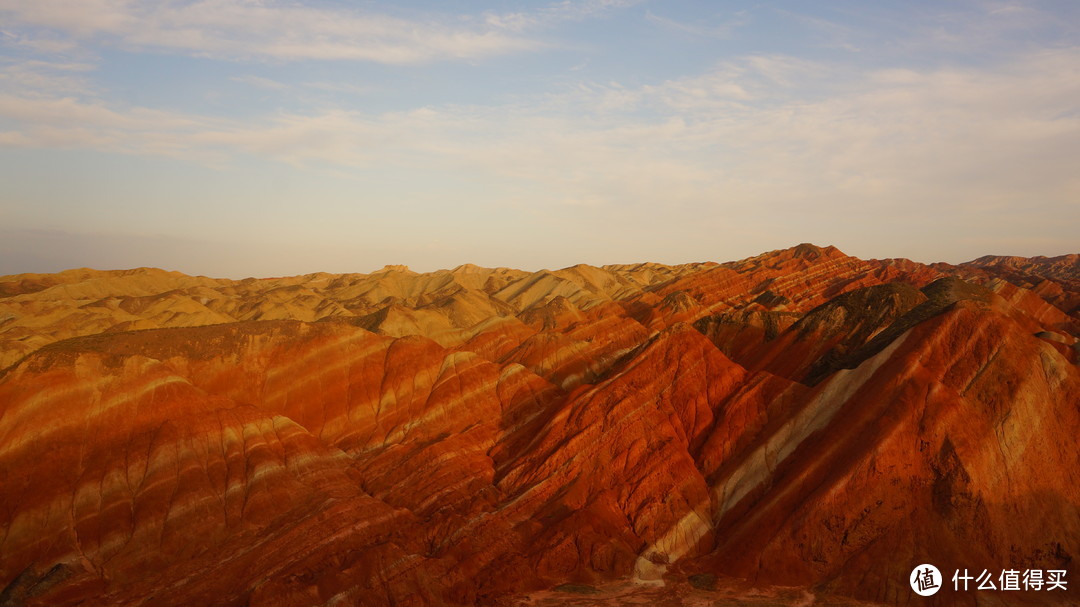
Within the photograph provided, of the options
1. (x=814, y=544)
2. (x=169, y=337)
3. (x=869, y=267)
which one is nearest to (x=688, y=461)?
(x=814, y=544)

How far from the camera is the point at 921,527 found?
3562 cm

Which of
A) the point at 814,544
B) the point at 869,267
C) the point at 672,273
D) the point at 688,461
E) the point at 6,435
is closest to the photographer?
the point at 814,544

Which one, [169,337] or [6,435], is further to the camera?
[169,337]

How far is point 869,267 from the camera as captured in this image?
129 metres

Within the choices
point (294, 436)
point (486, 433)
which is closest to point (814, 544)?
point (486, 433)

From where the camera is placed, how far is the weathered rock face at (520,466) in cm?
3566

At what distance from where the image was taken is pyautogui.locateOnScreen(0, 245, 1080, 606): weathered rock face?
35.7 meters

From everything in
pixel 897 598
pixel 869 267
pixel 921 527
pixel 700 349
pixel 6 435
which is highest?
pixel 869 267

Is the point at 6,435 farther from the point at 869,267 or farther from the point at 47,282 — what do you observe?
the point at 869,267

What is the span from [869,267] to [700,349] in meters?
88.6

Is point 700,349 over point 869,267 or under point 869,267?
under

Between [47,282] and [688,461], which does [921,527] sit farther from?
[47,282]

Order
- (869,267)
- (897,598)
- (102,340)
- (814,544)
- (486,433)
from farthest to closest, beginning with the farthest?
(869,267) < (486,433) < (102,340) < (814,544) < (897,598)

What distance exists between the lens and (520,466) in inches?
1850
